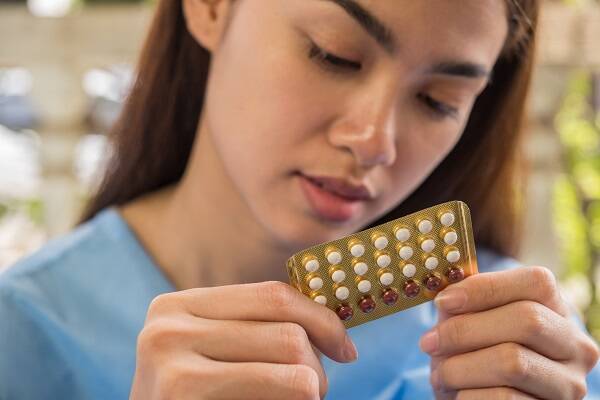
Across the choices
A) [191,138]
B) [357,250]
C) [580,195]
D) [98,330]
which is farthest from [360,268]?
[580,195]

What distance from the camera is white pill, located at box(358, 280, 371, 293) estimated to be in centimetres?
66

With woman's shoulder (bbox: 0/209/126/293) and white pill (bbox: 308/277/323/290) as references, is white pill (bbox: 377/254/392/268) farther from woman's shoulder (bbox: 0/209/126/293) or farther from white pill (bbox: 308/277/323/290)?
woman's shoulder (bbox: 0/209/126/293)

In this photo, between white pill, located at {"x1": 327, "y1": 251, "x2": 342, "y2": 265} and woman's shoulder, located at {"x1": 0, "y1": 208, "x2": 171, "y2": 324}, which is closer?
white pill, located at {"x1": 327, "y1": 251, "x2": 342, "y2": 265}

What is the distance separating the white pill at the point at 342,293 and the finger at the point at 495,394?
141 millimetres

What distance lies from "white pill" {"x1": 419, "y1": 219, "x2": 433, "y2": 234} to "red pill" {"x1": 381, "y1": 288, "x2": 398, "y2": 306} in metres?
0.06

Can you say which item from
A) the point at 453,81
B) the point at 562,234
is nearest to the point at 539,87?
the point at 562,234

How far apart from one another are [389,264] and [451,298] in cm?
6

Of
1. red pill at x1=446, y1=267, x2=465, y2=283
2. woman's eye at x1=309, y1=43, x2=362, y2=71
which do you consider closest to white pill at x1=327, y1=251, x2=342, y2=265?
red pill at x1=446, y1=267, x2=465, y2=283

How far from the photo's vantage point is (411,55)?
76 centimetres

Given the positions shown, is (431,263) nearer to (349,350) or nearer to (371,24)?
(349,350)

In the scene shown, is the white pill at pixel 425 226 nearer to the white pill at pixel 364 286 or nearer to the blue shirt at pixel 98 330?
the white pill at pixel 364 286

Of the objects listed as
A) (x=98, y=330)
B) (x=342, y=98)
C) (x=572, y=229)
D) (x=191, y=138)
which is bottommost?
(x=572, y=229)

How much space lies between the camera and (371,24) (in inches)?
29.6

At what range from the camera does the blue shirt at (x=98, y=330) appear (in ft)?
2.86
